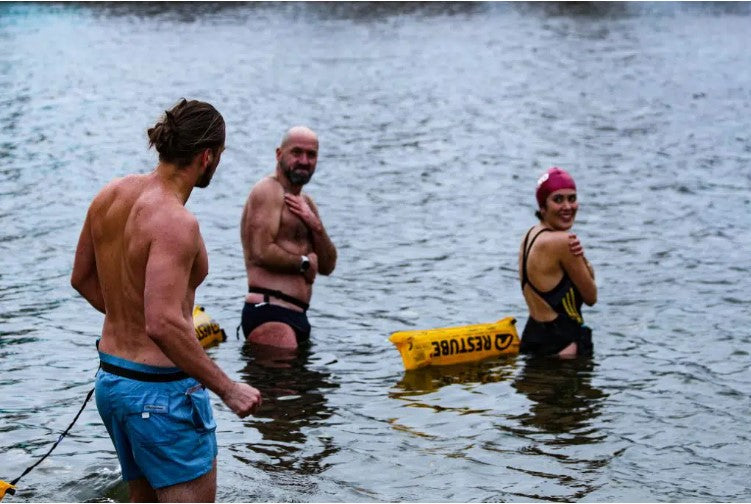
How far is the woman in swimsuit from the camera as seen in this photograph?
10.2m

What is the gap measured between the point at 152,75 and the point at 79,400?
84.7 ft

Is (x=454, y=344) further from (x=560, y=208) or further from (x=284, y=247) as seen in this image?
(x=284, y=247)

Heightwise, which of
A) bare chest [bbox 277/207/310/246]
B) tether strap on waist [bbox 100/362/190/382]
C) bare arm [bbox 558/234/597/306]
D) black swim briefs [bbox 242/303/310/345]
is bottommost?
black swim briefs [bbox 242/303/310/345]

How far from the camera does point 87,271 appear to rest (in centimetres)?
575

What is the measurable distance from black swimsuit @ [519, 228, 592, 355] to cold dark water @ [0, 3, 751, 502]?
20 cm

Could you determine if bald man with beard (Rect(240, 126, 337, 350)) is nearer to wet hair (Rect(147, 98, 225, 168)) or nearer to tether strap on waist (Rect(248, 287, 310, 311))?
tether strap on waist (Rect(248, 287, 310, 311))

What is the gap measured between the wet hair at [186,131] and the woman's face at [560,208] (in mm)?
5357

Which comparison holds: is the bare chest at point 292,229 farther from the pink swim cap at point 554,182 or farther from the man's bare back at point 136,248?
the man's bare back at point 136,248

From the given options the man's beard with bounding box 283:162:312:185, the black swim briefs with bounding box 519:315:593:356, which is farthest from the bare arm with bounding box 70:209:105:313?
the black swim briefs with bounding box 519:315:593:356

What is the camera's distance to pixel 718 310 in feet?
43.9

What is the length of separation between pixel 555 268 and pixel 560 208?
489mm

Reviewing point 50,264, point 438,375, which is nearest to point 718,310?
point 438,375

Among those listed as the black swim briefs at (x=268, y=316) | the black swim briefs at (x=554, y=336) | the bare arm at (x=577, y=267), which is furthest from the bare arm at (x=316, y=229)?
the bare arm at (x=577, y=267)

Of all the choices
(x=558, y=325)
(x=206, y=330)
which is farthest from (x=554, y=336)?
(x=206, y=330)
